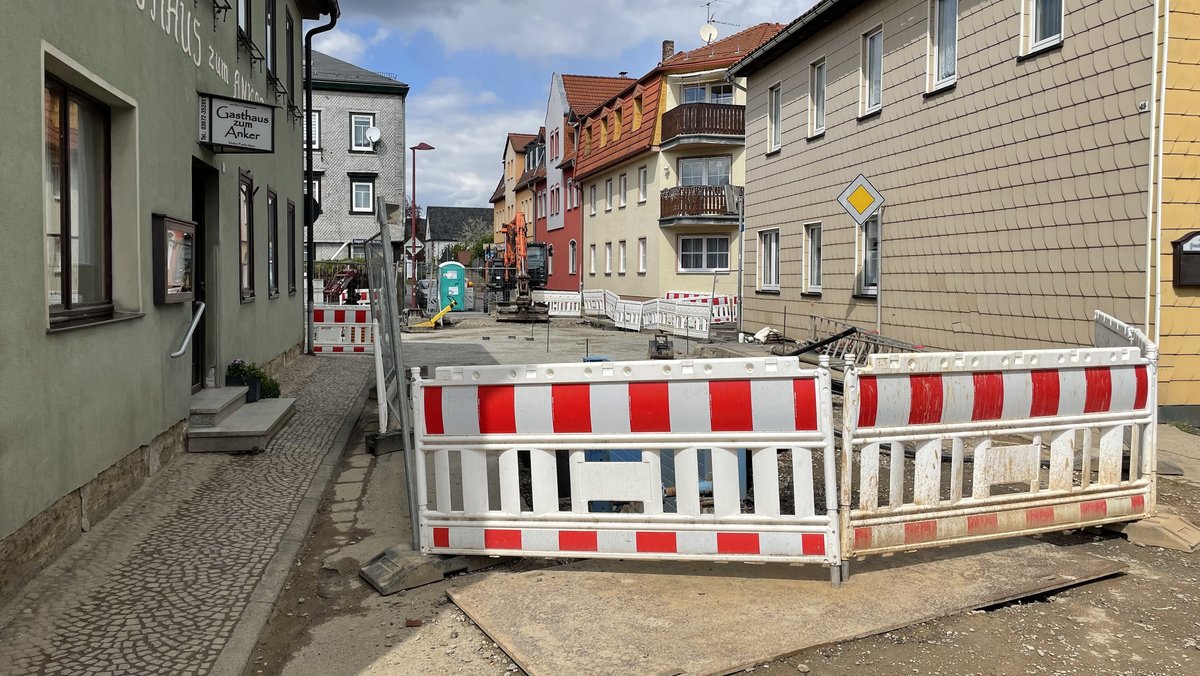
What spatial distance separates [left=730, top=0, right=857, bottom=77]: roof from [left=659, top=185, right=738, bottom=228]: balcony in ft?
39.1

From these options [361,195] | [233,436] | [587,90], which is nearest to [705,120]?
[361,195]

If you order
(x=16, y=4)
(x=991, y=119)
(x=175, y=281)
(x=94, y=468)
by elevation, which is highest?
(x=991, y=119)

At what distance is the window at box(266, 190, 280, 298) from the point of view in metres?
13.5

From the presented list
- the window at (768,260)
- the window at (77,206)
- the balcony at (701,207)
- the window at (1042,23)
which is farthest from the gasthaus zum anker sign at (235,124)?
the balcony at (701,207)

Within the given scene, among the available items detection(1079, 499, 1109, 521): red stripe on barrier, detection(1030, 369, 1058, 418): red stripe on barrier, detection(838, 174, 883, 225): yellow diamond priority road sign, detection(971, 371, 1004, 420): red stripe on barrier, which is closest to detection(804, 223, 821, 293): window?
detection(838, 174, 883, 225): yellow diamond priority road sign

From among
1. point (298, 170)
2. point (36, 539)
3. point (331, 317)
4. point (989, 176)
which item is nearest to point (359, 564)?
point (36, 539)

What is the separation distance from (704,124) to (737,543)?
30422 mm

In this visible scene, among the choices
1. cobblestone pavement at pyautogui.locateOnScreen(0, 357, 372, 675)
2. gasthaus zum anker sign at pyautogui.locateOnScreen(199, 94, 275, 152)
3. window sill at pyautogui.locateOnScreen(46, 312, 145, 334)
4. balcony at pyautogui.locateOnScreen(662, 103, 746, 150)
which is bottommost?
cobblestone pavement at pyautogui.locateOnScreen(0, 357, 372, 675)

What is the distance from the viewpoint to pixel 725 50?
35844mm

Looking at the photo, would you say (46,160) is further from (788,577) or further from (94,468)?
(788,577)

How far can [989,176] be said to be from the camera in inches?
474

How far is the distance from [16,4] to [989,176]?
10.9 metres

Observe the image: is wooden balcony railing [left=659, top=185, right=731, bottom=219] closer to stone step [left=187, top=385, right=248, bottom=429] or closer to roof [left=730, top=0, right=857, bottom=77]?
roof [left=730, top=0, right=857, bottom=77]

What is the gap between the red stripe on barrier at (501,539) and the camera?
4.85 metres
